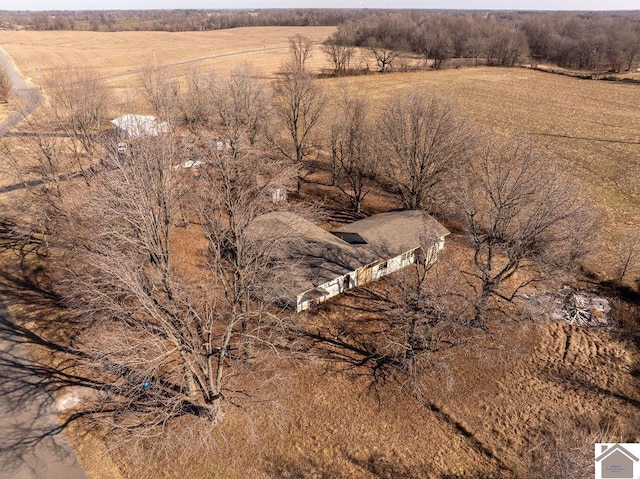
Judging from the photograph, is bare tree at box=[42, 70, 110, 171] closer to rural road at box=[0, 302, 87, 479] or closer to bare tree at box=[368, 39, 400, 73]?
rural road at box=[0, 302, 87, 479]

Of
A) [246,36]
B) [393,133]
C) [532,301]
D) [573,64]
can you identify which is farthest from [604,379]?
[246,36]

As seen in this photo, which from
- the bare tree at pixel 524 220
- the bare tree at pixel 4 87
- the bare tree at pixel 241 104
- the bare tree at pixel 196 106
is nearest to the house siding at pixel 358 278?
the bare tree at pixel 524 220

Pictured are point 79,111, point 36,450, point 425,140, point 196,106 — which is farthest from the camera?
point 196,106

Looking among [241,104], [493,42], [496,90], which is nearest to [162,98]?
[241,104]

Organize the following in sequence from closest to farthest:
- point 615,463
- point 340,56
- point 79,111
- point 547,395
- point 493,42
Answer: point 615,463 → point 547,395 → point 79,111 → point 340,56 → point 493,42

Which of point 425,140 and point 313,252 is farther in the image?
point 425,140

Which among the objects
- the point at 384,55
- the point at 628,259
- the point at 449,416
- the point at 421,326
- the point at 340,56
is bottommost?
the point at 449,416

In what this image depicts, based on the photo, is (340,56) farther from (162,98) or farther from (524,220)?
(524,220)
